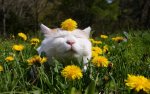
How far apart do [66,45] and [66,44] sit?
0.01 metres

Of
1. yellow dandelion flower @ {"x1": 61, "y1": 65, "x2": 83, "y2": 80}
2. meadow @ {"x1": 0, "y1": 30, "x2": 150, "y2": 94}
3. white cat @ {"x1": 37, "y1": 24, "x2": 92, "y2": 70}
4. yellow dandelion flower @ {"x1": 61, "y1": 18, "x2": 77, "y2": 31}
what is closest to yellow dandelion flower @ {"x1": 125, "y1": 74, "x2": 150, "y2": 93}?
meadow @ {"x1": 0, "y1": 30, "x2": 150, "y2": 94}

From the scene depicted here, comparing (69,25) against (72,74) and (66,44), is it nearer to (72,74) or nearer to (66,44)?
(66,44)

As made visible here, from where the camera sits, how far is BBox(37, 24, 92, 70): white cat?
275 centimetres

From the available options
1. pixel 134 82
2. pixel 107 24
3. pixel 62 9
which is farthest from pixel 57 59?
pixel 107 24

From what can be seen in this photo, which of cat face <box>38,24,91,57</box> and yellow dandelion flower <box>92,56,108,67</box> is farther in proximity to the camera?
cat face <box>38,24,91,57</box>

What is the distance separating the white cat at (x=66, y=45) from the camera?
2.75 metres

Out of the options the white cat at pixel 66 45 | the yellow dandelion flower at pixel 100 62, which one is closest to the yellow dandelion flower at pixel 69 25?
the white cat at pixel 66 45

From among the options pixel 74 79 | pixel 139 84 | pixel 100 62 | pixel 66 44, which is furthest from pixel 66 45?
pixel 139 84

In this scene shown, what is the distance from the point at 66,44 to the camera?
273 cm

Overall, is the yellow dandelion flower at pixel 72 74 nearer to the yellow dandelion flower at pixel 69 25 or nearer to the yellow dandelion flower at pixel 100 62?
the yellow dandelion flower at pixel 100 62

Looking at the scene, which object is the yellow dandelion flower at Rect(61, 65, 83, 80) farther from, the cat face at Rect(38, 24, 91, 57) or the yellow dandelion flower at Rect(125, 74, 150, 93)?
the cat face at Rect(38, 24, 91, 57)

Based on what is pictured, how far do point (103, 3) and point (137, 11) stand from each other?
7242 millimetres

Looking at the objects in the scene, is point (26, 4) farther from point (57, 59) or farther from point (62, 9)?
point (57, 59)

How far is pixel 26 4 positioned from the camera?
17188 mm
